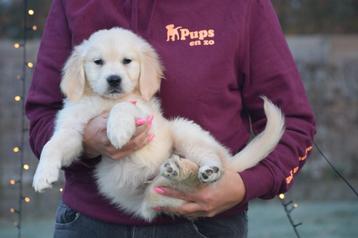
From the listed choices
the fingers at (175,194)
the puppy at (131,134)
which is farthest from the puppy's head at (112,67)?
the fingers at (175,194)

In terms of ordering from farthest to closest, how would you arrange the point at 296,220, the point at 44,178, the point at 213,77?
the point at 296,220, the point at 213,77, the point at 44,178

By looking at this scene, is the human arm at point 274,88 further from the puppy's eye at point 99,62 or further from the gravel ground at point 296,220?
the gravel ground at point 296,220

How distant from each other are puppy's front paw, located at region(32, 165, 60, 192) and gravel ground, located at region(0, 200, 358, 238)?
15.2 feet

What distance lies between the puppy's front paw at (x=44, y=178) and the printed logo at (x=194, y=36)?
0.61 meters

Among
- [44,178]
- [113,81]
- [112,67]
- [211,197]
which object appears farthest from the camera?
[112,67]

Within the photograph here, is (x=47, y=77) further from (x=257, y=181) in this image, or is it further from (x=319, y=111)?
(x=319, y=111)

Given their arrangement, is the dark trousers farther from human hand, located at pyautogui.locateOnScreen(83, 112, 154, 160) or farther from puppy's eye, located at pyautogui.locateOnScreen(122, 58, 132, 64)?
puppy's eye, located at pyautogui.locateOnScreen(122, 58, 132, 64)

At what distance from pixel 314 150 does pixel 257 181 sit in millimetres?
6712

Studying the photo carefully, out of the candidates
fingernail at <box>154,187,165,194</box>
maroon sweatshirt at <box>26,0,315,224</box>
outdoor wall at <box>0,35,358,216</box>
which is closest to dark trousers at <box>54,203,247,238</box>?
maroon sweatshirt at <box>26,0,315,224</box>

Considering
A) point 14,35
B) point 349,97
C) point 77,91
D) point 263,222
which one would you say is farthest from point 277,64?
point 14,35

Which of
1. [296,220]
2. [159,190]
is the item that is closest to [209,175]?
[159,190]

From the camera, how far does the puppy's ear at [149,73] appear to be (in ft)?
9.14

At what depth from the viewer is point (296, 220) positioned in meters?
7.69

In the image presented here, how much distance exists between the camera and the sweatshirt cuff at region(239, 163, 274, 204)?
2.55 meters
